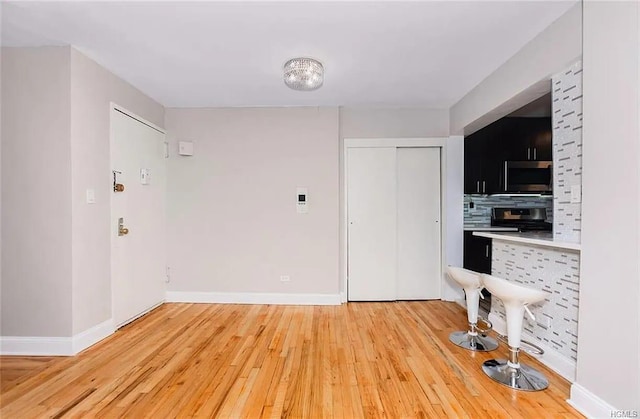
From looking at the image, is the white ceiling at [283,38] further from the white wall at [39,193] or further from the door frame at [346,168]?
the door frame at [346,168]

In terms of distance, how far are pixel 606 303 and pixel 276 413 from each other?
76.1 inches

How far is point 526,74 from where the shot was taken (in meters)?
2.33

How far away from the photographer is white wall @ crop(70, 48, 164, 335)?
2.40 metres

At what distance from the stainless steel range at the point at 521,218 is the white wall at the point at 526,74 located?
1.35 meters

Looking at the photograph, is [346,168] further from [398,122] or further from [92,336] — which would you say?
[92,336]

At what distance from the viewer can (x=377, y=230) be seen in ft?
12.4

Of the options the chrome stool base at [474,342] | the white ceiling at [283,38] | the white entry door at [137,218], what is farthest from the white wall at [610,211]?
the white entry door at [137,218]

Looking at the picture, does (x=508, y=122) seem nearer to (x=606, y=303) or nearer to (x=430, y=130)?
(x=430, y=130)

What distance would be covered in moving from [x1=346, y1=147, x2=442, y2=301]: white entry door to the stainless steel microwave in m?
0.77

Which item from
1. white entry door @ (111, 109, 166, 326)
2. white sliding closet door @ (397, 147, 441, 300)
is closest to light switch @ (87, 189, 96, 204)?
white entry door @ (111, 109, 166, 326)

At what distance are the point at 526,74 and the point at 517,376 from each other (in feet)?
7.45

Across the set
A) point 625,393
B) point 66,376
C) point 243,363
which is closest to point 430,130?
point 625,393

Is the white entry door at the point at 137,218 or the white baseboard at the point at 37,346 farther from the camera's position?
the white entry door at the point at 137,218

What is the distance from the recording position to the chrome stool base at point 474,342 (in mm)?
2463
